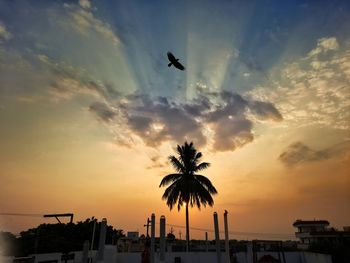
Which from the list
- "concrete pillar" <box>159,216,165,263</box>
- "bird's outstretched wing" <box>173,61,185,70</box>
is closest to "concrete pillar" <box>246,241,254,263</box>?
"concrete pillar" <box>159,216,165,263</box>

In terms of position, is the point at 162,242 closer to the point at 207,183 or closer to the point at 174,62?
the point at 174,62

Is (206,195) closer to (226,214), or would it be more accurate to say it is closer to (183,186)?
(183,186)

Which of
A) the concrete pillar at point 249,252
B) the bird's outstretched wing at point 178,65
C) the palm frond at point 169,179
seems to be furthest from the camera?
the palm frond at point 169,179

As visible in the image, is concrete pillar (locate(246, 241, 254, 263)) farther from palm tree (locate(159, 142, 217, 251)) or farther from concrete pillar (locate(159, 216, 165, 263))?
concrete pillar (locate(159, 216, 165, 263))

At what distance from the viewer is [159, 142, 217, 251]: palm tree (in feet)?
96.0

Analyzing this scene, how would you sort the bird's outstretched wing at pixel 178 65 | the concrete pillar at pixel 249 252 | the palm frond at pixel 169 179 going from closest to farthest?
1. the bird's outstretched wing at pixel 178 65
2. the concrete pillar at pixel 249 252
3. the palm frond at pixel 169 179

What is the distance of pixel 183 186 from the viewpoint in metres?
29.3

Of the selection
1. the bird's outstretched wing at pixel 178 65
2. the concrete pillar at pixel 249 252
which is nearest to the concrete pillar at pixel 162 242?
the bird's outstretched wing at pixel 178 65

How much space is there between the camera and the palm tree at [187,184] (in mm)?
29266

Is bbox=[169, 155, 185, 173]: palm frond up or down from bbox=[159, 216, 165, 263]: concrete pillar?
up

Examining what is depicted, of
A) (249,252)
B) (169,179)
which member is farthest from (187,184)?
(249,252)

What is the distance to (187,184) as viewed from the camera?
96.6ft

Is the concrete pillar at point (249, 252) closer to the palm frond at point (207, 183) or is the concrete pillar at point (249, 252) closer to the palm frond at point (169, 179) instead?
the palm frond at point (207, 183)

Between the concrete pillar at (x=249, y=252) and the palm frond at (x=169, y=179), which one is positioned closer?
the concrete pillar at (x=249, y=252)
